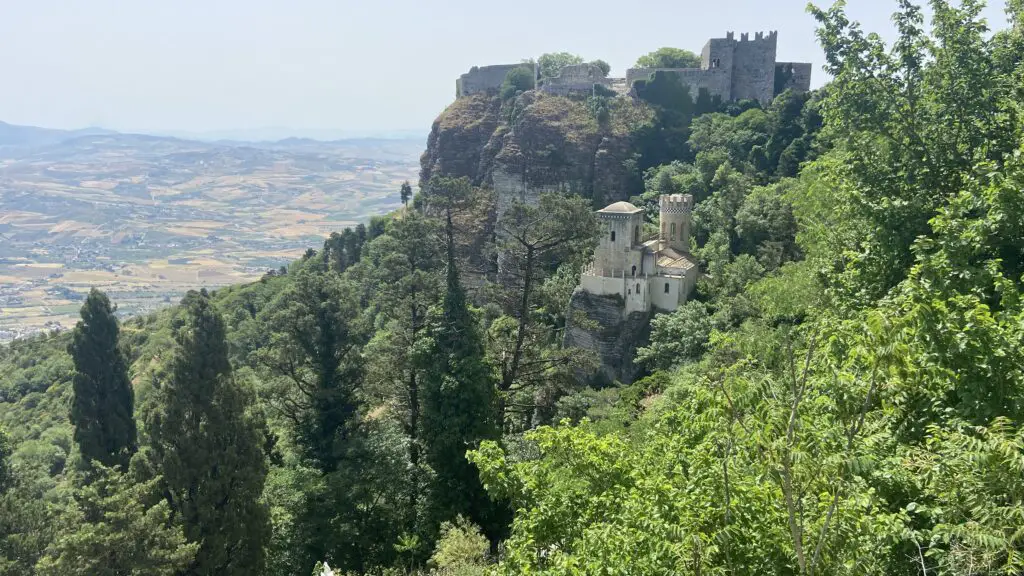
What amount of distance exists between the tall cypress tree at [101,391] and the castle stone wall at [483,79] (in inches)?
2299

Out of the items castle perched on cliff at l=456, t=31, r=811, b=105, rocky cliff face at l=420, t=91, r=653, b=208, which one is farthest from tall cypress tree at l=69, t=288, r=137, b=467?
castle perched on cliff at l=456, t=31, r=811, b=105

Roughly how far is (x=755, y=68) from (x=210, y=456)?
62771mm

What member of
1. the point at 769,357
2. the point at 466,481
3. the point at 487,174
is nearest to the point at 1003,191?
the point at 769,357

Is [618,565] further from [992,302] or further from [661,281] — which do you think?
[661,281]

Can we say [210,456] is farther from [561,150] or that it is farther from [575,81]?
[575,81]

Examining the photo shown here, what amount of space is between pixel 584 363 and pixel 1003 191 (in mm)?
17545

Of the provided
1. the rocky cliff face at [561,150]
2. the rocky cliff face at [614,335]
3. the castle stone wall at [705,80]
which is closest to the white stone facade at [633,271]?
the rocky cliff face at [614,335]

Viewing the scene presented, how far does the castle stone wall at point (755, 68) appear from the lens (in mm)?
65375

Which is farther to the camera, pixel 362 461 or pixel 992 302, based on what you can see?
pixel 362 461

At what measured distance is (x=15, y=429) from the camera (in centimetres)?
5528

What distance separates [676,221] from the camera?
136 feet

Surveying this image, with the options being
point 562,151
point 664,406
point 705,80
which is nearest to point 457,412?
point 664,406

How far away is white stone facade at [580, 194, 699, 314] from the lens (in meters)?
37.2

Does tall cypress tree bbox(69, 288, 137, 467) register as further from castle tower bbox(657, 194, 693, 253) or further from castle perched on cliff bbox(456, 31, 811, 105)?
castle perched on cliff bbox(456, 31, 811, 105)
